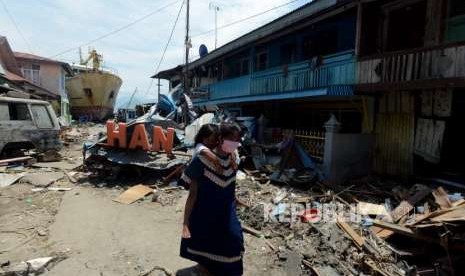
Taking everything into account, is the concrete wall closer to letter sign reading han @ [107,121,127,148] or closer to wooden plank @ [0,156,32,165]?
letter sign reading han @ [107,121,127,148]

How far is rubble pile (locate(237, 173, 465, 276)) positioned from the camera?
471 centimetres

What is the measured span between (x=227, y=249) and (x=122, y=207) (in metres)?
4.85

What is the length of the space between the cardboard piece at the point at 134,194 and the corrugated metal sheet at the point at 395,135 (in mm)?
6788

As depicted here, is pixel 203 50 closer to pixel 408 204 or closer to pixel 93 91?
pixel 408 204

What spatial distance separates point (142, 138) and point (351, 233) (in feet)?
20.7

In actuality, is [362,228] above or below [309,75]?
below

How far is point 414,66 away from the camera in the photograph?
838cm

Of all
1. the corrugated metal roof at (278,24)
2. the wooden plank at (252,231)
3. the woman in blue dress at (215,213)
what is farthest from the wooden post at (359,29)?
the woman in blue dress at (215,213)

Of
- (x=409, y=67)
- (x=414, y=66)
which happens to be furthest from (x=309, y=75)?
(x=414, y=66)

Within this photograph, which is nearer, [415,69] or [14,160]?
[415,69]

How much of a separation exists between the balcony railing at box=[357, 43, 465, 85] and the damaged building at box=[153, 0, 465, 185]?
2 centimetres

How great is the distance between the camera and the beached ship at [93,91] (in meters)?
38.9

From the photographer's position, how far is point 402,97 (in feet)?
31.0

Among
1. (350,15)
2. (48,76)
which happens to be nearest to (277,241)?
(350,15)
